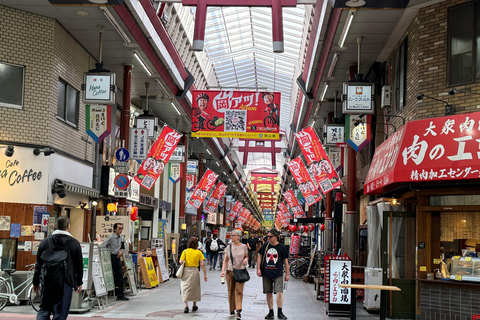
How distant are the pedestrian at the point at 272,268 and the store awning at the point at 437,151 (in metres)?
2.55

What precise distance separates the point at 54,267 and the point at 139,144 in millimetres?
11553

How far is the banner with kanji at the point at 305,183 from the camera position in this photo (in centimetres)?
2434

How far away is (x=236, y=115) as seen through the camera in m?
20.8

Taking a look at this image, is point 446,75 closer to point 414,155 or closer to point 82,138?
point 414,155

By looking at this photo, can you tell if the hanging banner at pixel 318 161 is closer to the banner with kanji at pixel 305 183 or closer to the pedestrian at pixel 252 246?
the banner with kanji at pixel 305 183

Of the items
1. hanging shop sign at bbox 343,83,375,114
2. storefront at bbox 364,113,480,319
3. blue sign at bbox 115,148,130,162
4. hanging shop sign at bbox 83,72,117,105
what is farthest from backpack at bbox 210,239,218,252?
hanging shop sign at bbox 343,83,375,114

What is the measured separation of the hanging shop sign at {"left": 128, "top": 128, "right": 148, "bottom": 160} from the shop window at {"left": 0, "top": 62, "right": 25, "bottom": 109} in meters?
5.46

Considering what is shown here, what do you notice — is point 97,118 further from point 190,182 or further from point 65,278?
point 190,182

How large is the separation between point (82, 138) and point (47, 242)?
945 centimetres

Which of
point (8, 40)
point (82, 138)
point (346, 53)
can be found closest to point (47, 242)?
point (8, 40)

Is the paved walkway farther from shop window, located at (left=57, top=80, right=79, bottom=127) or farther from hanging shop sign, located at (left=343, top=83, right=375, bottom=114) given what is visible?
shop window, located at (left=57, top=80, right=79, bottom=127)

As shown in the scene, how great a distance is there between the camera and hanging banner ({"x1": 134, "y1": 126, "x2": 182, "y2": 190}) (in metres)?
19.4

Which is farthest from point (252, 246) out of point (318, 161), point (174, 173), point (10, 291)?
point (10, 291)

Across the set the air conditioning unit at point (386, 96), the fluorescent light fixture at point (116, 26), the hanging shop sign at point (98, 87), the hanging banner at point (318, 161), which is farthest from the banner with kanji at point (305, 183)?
the hanging shop sign at point (98, 87)
